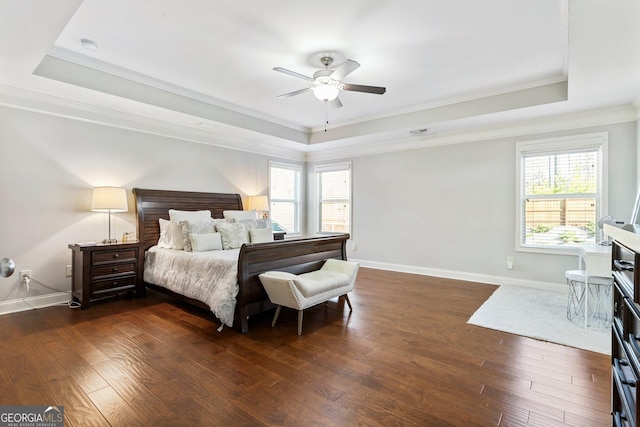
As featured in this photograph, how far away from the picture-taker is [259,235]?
477 cm

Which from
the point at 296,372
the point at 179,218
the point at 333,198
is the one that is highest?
the point at 333,198

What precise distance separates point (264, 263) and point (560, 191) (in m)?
4.31

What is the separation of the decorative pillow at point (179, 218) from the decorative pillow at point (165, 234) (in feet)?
0.25

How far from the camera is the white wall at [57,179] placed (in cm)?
363

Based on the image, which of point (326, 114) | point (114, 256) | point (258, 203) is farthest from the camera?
point (258, 203)

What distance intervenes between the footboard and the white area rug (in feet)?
6.22

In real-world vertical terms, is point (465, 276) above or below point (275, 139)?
below

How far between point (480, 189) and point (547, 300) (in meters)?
1.92

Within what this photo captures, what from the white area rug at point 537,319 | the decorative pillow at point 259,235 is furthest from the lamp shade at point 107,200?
the white area rug at point 537,319

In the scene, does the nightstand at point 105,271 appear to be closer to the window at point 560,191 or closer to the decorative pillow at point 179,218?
the decorative pillow at point 179,218

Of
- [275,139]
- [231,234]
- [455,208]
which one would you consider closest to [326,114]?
[275,139]

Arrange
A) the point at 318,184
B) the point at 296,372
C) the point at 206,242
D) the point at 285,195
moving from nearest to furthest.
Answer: the point at 296,372
the point at 206,242
the point at 285,195
the point at 318,184

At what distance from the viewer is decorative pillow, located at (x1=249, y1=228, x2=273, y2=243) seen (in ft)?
15.5

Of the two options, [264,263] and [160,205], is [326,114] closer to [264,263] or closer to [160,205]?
[160,205]
